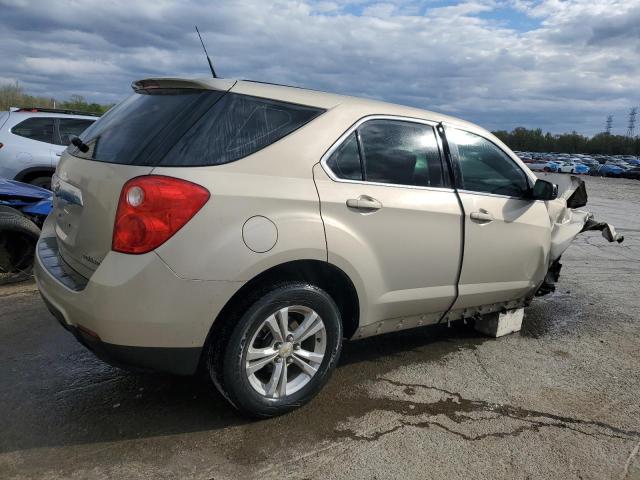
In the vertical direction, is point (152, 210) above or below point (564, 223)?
above

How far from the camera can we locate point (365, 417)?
10.5 feet

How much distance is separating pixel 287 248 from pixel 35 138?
709cm

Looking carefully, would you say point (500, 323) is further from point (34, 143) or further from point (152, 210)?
point (34, 143)

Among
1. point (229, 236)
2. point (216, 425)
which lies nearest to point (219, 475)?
point (216, 425)

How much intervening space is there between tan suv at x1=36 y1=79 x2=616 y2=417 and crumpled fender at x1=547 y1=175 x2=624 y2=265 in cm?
110

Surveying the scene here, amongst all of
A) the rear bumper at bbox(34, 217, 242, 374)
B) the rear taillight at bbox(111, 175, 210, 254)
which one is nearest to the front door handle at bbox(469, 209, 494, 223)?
the rear bumper at bbox(34, 217, 242, 374)

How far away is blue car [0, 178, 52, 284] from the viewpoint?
18.0ft

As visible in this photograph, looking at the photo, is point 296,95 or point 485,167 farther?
point 485,167

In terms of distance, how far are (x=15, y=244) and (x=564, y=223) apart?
5.35 meters

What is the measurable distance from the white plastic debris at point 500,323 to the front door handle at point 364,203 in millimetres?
1958

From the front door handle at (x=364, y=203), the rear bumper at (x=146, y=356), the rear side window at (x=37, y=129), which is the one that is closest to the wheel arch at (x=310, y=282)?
the rear bumper at (x=146, y=356)

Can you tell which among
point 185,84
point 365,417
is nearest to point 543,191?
point 365,417

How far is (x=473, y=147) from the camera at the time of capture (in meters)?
4.01

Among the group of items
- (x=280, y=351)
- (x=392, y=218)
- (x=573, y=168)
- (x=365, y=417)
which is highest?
(x=392, y=218)
